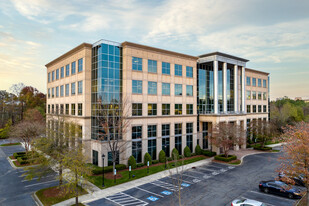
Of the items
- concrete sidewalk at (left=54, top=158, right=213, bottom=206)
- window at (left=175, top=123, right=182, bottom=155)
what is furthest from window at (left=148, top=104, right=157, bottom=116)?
concrete sidewalk at (left=54, top=158, right=213, bottom=206)

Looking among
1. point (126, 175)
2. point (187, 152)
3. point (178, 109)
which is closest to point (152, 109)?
point (178, 109)

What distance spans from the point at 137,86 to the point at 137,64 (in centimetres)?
382

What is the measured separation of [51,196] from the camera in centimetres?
2084

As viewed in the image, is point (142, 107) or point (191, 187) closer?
Answer: point (191, 187)

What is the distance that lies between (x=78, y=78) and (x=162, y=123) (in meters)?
17.3

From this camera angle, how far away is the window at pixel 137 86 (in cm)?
3353

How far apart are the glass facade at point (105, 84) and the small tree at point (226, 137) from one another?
60.1 ft

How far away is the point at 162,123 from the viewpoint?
36719 millimetres

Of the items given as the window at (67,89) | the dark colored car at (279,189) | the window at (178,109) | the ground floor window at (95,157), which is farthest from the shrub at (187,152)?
the window at (67,89)

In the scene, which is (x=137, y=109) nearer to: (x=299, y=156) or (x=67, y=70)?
(x=67, y=70)

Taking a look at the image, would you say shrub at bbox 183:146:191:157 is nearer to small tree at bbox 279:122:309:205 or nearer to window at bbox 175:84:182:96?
window at bbox 175:84:182:96

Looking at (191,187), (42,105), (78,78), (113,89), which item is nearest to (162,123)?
(113,89)

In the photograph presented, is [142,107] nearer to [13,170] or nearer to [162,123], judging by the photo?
[162,123]

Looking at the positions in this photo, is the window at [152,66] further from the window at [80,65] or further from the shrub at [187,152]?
the shrub at [187,152]
